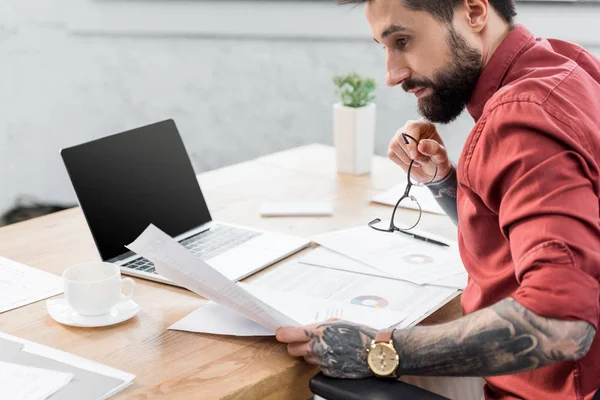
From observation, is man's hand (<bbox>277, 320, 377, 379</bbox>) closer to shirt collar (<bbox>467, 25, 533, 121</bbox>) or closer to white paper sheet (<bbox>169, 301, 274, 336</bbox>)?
white paper sheet (<bbox>169, 301, 274, 336</bbox>)

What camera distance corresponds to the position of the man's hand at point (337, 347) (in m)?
1.10

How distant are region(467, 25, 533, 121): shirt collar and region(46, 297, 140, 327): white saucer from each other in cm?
68

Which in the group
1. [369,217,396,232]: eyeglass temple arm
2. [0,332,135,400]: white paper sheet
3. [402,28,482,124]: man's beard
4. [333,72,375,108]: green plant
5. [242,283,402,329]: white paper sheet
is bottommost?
[369,217,396,232]: eyeglass temple arm

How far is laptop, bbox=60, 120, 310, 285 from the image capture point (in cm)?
149

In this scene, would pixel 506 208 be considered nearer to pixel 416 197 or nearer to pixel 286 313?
pixel 286 313

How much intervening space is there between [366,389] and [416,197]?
90 centimetres

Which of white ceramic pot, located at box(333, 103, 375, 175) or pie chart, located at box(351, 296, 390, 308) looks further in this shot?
white ceramic pot, located at box(333, 103, 375, 175)

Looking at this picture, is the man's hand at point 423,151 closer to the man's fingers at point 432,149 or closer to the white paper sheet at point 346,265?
the man's fingers at point 432,149

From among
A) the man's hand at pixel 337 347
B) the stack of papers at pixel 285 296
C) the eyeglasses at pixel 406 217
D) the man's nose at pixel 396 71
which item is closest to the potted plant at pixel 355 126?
the eyeglasses at pixel 406 217

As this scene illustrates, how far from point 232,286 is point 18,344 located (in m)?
0.34

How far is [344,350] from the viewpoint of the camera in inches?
43.6

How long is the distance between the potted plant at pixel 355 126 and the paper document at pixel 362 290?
2.17 ft

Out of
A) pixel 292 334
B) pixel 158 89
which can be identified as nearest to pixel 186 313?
pixel 292 334

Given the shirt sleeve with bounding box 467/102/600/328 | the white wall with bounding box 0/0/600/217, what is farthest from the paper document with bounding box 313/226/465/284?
the white wall with bounding box 0/0/600/217
